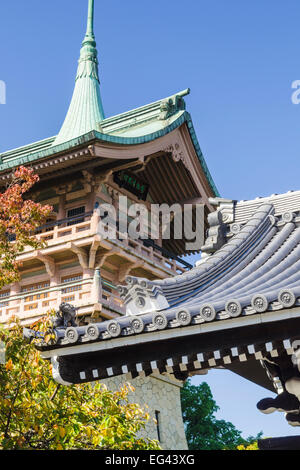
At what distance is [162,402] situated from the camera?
73.3 ft

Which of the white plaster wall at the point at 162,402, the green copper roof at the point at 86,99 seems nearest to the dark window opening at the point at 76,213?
the green copper roof at the point at 86,99

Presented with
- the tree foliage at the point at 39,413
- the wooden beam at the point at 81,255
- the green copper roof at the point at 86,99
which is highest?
the green copper roof at the point at 86,99

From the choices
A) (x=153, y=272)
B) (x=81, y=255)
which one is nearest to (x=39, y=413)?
(x=81, y=255)

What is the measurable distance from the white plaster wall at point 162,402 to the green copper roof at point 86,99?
10746 mm

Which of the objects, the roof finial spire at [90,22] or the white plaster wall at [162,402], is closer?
the white plaster wall at [162,402]

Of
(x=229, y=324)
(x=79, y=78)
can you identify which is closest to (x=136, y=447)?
(x=229, y=324)

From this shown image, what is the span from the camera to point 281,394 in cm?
705

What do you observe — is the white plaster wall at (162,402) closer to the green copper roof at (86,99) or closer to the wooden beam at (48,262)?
the wooden beam at (48,262)

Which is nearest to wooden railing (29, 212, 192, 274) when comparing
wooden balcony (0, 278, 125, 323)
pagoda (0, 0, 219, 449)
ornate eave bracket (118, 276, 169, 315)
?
pagoda (0, 0, 219, 449)

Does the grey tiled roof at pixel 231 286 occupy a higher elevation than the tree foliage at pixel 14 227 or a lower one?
lower

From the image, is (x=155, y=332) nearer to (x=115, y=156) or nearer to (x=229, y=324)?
(x=229, y=324)

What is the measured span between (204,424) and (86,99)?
634 inches

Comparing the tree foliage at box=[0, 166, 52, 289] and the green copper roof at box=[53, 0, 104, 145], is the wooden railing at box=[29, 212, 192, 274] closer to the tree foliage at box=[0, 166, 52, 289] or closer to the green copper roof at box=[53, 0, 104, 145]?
the green copper roof at box=[53, 0, 104, 145]

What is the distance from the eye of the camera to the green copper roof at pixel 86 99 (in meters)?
26.9
